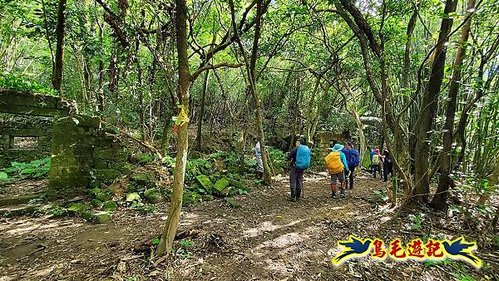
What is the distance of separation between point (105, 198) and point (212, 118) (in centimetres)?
1020

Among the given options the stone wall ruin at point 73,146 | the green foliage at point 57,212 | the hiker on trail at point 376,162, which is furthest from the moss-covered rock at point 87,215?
the hiker on trail at point 376,162

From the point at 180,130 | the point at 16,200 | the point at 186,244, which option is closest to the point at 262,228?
the point at 186,244

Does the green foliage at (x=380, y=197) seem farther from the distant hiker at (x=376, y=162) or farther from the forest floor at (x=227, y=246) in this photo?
the distant hiker at (x=376, y=162)

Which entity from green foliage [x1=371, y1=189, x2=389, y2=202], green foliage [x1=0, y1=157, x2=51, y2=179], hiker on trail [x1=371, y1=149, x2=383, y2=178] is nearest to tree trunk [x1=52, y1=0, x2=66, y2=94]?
green foliage [x1=0, y1=157, x2=51, y2=179]

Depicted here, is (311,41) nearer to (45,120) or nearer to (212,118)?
(212,118)

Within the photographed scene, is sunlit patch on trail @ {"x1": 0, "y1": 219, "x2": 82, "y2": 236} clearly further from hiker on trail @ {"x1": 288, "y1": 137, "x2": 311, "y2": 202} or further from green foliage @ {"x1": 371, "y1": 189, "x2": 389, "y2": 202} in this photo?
green foliage @ {"x1": 371, "y1": 189, "x2": 389, "y2": 202}

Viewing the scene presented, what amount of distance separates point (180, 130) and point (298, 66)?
11.5 metres

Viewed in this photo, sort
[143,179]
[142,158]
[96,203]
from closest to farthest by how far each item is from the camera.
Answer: [96,203] < [143,179] < [142,158]

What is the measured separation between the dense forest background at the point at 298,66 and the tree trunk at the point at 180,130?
1cm

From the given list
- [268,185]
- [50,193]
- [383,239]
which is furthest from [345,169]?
[50,193]

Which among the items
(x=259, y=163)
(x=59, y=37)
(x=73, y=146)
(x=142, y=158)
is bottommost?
(x=259, y=163)

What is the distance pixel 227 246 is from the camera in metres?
4.01

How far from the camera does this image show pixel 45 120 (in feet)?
28.2

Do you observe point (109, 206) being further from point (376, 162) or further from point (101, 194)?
point (376, 162)
